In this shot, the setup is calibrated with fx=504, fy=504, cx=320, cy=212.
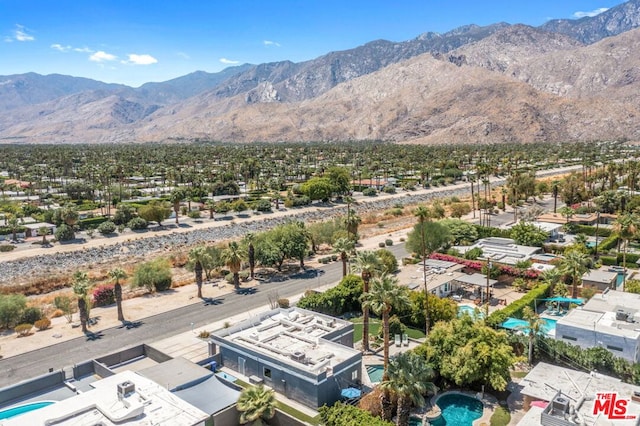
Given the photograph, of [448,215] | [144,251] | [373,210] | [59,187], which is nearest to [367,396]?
[144,251]

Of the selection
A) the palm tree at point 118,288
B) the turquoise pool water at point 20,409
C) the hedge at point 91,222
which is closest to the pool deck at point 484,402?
the turquoise pool water at point 20,409

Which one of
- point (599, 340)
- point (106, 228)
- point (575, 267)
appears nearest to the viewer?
point (599, 340)

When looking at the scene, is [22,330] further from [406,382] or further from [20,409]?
[406,382]

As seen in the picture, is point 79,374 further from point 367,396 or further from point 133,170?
point 133,170

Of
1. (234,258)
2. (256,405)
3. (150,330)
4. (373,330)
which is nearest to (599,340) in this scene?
(373,330)

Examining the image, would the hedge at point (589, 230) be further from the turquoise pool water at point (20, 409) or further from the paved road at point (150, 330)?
the turquoise pool water at point (20, 409)

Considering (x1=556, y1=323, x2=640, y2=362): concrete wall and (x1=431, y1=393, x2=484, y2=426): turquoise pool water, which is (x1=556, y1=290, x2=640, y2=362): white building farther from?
(x1=431, y1=393, x2=484, y2=426): turquoise pool water

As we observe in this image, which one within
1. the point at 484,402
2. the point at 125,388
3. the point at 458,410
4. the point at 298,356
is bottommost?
the point at 458,410
